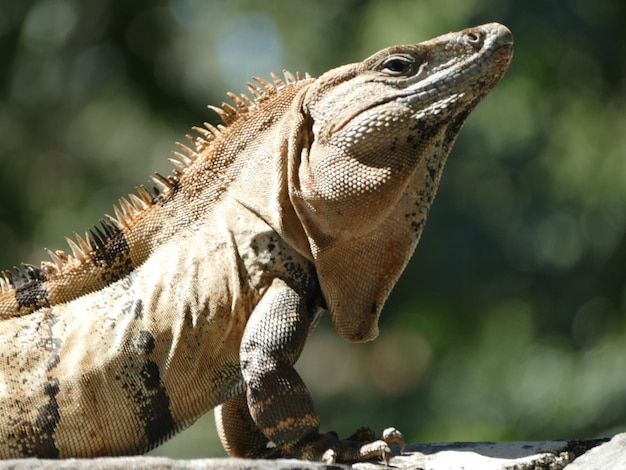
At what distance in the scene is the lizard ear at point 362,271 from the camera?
5.22m

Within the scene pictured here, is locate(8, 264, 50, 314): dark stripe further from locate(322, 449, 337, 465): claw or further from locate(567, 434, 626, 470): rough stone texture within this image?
locate(567, 434, 626, 470): rough stone texture

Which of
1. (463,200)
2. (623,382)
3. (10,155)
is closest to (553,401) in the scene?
(623,382)

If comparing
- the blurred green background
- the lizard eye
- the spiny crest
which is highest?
the lizard eye

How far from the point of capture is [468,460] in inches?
199

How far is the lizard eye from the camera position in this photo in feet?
17.2

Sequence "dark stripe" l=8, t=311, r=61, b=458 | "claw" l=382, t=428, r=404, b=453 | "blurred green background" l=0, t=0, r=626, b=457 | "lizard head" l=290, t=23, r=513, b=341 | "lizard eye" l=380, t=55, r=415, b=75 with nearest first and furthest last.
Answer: "claw" l=382, t=428, r=404, b=453
"dark stripe" l=8, t=311, r=61, b=458
"lizard head" l=290, t=23, r=513, b=341
"lizard eye" l=380, t=55, r=415, b=75
"blurred green background" l=0, t=0, r=626, b=457

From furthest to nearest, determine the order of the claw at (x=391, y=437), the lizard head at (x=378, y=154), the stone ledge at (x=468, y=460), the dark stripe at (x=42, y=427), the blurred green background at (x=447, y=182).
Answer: the blurred green background at (x=447, y=182) < the lizard head at (x=378, y=154) < the dark stripe at (x=42, y=427) < the claw at (x=391, y=437) < the stone ledge at (x=468, y=460)

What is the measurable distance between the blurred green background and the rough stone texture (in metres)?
6.76

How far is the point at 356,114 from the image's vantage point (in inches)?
205

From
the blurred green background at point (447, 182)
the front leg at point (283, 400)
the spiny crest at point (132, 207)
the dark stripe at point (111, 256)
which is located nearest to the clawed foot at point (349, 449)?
the front leg at point (283, 400)

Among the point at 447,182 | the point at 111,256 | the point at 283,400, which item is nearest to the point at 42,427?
the point at 111,256

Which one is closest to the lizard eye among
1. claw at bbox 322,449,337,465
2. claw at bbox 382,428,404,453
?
claw at bbox 382,428,404,453

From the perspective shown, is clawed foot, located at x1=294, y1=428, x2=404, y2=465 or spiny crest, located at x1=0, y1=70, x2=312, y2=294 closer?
clawed foot, located at x1=294, y1=428, x2=404, y2=465

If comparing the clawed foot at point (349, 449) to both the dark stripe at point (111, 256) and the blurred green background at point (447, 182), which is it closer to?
the dark stripe at point (111, 256)
